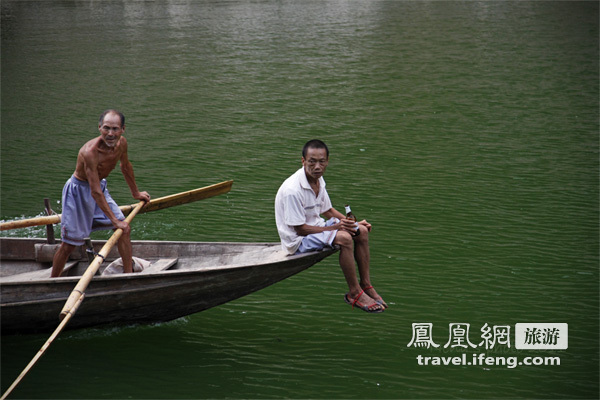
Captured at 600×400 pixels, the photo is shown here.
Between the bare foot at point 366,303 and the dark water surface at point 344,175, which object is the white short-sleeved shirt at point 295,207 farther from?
the dark water surface at point 344,175

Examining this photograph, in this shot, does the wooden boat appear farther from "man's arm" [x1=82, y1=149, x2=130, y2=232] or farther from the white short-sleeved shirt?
"man's arm" [x1=82, y1=149, x2=130, y2=232]

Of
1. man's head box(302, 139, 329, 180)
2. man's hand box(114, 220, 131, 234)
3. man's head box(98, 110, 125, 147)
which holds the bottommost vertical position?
man's hand box(114, 220, 131, 234)

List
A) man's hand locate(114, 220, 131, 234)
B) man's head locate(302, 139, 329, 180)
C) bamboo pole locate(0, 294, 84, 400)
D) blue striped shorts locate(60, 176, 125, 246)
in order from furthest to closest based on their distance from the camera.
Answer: blue striped shorts locate(60, 176, 125, 246) → man's hand locate(114, 220, 131, 234) → man's head locate(302, 139, 329, 180) → bamboo pole locate(0, 294, 84, 400)

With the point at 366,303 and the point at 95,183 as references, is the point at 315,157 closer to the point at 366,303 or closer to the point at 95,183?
the point at 366,303

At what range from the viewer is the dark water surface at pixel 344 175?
5121 millimetres

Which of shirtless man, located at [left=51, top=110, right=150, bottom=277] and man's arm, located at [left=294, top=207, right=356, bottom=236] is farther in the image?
shirtless man, located at [left=51, top=110, right=150, bottom=277]

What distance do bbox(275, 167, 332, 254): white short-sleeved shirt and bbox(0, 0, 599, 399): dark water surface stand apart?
83 centimetres

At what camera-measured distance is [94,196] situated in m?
5.26

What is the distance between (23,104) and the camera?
1223 centimetres

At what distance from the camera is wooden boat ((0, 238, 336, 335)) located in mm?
5035

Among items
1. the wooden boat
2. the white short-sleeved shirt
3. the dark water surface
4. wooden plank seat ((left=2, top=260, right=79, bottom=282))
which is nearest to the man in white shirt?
the white short-sleeved shirt

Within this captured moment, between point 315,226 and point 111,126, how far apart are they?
152cm

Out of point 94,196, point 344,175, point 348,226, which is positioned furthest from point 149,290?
point 344,175

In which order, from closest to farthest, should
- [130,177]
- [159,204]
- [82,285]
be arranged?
1. [82,285]
2. [130,177]
3. [159,204]
